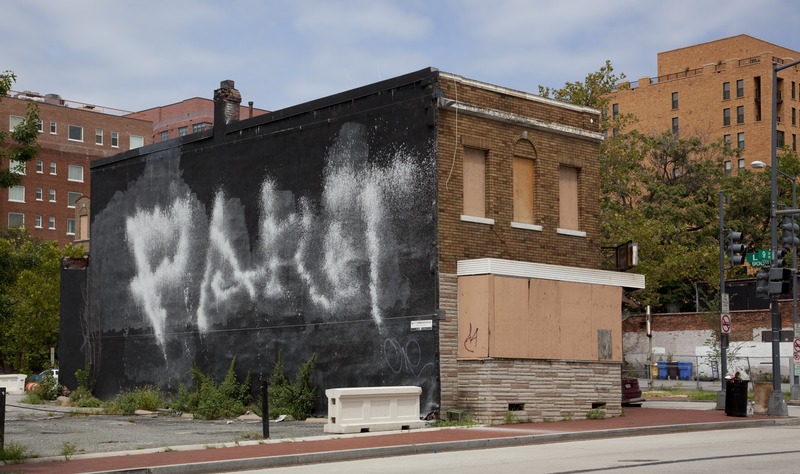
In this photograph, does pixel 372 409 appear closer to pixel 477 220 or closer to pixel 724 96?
pixel 477 220

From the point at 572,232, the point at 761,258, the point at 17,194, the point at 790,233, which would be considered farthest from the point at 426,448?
the point at 17,194

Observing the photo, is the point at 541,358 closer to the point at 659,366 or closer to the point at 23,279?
the point at 659,366

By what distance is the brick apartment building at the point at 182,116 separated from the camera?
392 ft

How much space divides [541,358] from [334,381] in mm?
5653

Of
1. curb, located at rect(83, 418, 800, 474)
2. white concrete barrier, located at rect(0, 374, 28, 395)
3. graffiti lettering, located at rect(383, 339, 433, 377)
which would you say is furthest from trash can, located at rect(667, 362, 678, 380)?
graffiti lettering, located at rect(383, 339, 433, 377)

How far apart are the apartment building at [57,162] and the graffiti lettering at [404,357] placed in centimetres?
7485

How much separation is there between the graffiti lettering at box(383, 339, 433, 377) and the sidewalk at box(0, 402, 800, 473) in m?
2.69

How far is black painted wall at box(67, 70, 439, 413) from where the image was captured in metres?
27.0

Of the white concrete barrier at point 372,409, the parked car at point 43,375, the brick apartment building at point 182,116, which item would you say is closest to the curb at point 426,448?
the white concrete barrier at point 372,409

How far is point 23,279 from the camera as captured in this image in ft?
209

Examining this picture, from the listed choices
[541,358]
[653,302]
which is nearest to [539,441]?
[541,358]

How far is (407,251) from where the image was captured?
26938 millimetres

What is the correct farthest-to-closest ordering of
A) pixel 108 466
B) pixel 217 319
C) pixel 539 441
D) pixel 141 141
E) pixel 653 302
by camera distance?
pixel 141 141
pixel 653 302
pixel 217 319
pixel 539 441
pixel 108 466

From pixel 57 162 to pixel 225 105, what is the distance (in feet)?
232
